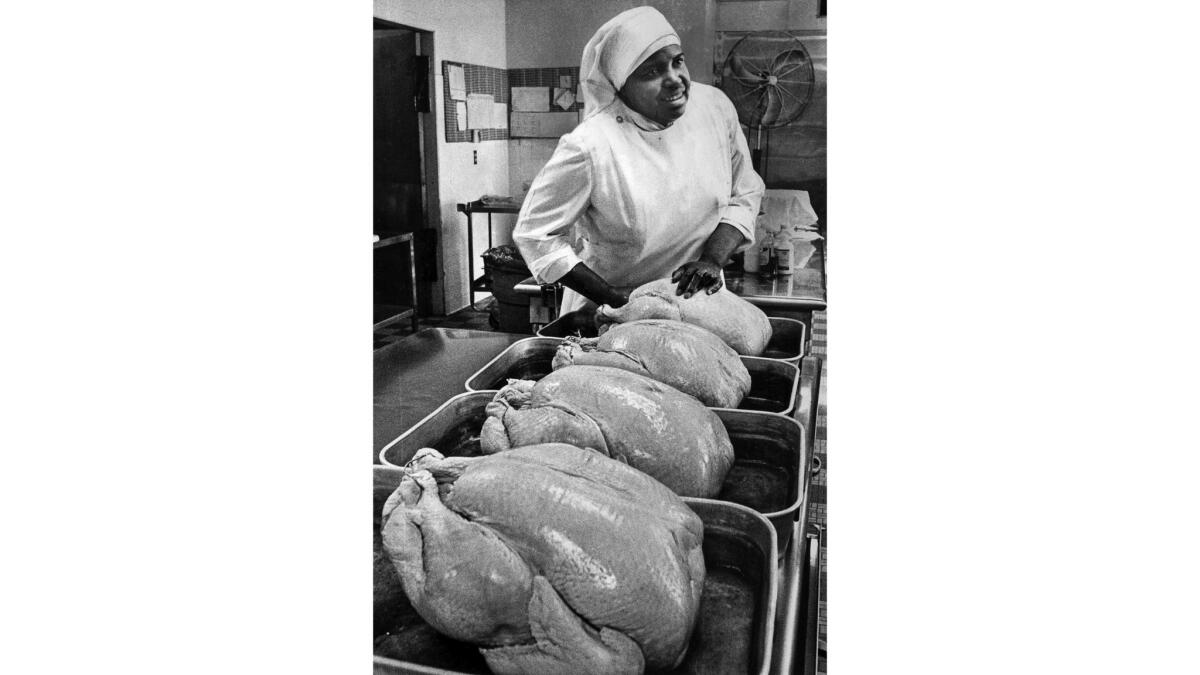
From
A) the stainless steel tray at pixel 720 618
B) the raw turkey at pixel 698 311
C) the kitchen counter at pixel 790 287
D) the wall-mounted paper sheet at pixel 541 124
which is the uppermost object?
the wall-mounted paper sheet at pixel 541 124

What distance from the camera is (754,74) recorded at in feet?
5.30

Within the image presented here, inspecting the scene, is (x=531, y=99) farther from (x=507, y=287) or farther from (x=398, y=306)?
(x=398, y=306)

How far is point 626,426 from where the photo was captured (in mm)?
1520

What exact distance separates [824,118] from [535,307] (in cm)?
58

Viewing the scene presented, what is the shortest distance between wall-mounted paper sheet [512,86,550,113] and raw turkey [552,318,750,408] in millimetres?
382

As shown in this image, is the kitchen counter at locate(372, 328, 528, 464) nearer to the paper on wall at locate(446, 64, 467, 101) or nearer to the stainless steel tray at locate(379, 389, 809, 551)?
the stainless steel tray at locate(379, 389, 809, 551)

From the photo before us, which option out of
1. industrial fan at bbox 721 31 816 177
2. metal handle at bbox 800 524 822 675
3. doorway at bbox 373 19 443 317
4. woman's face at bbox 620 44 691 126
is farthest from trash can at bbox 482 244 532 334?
metal handle at bbox 800 524 822 675

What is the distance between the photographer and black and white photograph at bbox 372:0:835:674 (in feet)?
4.41

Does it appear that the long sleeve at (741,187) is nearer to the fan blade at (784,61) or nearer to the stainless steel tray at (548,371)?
the fan blade at (784,61)

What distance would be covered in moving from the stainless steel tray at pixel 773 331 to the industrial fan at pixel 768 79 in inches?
14.0

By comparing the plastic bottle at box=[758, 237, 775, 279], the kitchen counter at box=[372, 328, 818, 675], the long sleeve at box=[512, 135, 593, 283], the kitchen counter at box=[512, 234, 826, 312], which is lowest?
the kitchen counter at box=[372, 328, 818, 675]

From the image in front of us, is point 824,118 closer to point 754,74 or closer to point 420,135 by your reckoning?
point 754,74

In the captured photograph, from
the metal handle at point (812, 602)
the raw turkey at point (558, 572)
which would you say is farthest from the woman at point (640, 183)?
the metal handle at point (812, 602)

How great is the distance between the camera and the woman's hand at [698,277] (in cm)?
173
